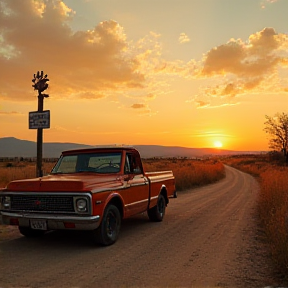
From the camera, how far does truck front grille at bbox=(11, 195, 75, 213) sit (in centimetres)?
660

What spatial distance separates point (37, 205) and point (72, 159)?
191cm

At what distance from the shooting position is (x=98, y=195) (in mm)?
6672

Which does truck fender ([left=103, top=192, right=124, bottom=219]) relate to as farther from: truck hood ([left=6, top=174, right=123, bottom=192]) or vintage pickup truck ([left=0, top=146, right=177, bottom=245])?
truck hood ([left=6, top=174, right=123, bottom=192])

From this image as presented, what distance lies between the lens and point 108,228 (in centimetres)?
717

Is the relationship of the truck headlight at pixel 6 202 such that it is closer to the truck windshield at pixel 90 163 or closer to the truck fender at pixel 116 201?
the truck windshield at pixel 90 163

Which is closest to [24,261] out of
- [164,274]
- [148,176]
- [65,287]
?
[65,287]

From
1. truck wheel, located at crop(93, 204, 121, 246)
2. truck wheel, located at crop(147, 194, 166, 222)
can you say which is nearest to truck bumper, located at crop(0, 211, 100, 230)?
truck wheel, located at crop(93, 204, 121, 246)

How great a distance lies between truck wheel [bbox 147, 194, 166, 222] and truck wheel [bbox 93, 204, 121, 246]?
103 inches

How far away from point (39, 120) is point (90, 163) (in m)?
5.32

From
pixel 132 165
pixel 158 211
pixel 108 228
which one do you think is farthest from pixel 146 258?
pixel 158 211

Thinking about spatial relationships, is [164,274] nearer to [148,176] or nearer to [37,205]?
[37,205]

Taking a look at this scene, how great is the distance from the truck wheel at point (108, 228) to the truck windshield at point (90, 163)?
1058mm

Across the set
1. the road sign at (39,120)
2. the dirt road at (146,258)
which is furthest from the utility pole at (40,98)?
the dirt road at (146,258)

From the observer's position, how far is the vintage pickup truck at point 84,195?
6520 mm
